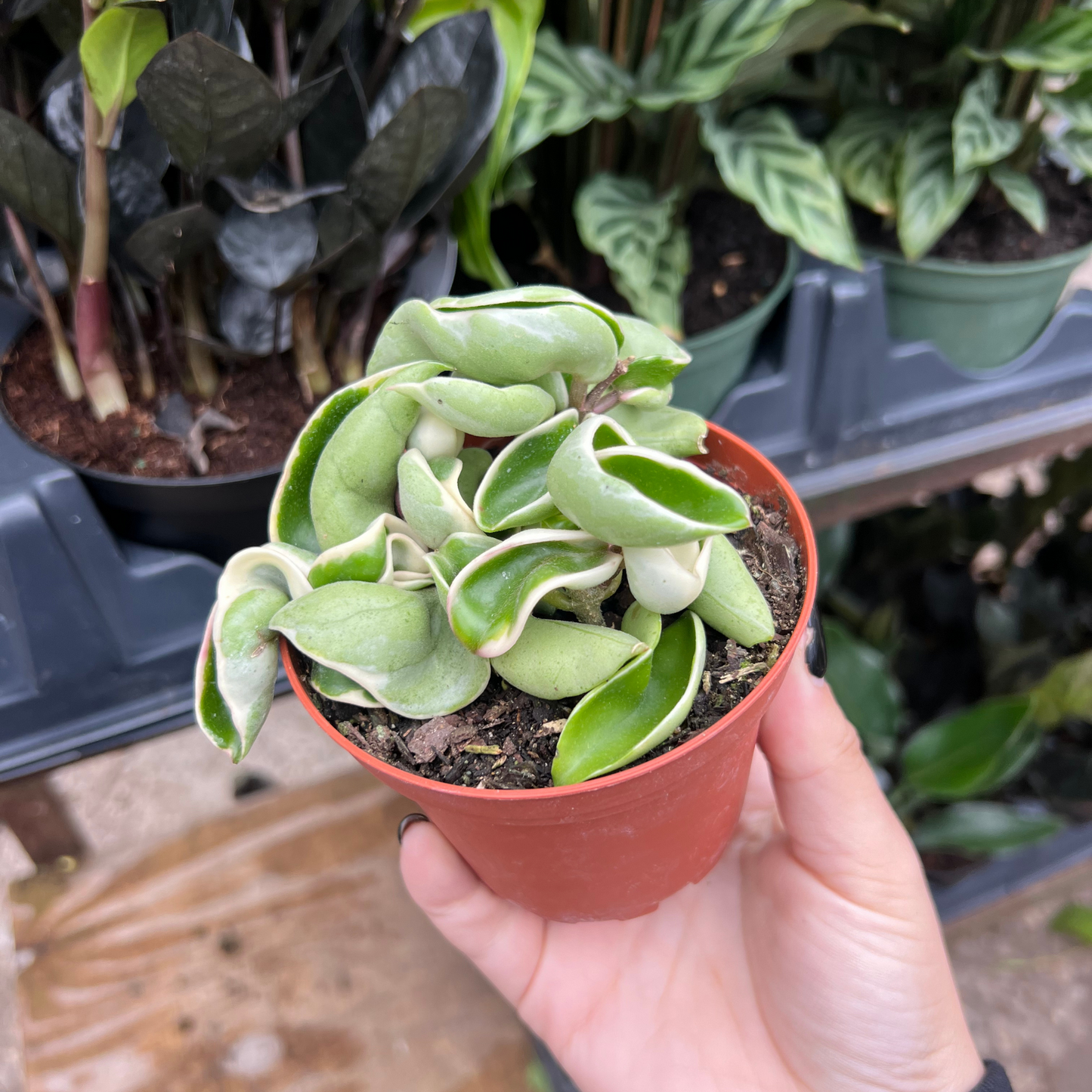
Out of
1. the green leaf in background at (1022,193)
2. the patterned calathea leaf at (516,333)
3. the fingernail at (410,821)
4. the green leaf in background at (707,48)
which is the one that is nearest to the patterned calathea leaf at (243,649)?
the patterned calathea leaf at (516,333)

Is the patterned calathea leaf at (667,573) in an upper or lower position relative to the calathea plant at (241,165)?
lower

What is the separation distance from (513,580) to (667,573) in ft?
0.20

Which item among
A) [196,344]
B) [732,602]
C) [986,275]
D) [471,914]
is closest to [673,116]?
[986,275]

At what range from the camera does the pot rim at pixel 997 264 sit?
776 millimetres

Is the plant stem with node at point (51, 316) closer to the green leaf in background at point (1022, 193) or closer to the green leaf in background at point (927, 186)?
the green leaf in background at point (927, 186)

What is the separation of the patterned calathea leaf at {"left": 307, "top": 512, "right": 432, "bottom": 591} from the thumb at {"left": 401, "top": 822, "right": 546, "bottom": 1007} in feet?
0.95

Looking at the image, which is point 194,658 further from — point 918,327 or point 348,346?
point 918,327

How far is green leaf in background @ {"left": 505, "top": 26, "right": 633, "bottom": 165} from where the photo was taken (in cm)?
66

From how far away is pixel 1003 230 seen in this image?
0.87 m

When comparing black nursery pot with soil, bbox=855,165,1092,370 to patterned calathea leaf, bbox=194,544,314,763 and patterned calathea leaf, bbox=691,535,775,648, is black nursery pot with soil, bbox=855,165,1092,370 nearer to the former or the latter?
patterned calathea leaf, bbox=691,535,775,648

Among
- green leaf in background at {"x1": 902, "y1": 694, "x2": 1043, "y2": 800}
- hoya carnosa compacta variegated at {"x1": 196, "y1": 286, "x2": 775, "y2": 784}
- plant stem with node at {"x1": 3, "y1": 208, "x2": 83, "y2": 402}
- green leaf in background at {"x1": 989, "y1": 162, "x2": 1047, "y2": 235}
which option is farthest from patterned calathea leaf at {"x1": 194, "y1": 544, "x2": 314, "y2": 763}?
green leaf in background at {"x1": 902, "y1": 694, "x2": 1043, "y2": 800}

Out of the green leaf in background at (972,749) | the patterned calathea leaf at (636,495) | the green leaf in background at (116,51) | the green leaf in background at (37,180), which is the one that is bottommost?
the green leaf in background at (972,749)

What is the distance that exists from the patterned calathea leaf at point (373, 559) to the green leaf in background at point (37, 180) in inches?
13.0

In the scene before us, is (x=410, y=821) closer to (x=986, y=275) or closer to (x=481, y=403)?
(x=481, y=403)
